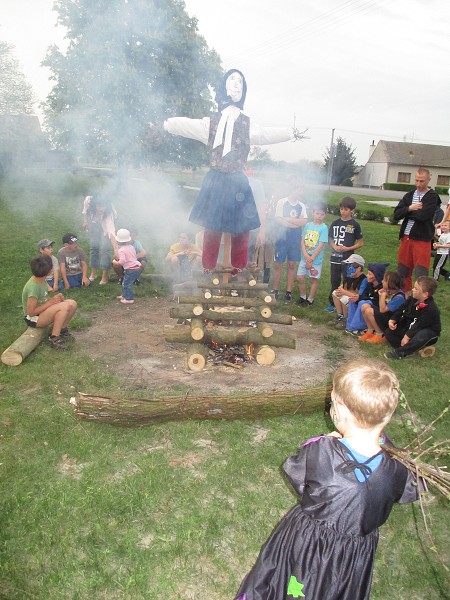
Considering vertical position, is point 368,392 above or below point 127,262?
above

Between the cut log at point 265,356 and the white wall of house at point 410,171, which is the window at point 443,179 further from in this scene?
the cut log at point 265,356

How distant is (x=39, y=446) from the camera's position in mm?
3658

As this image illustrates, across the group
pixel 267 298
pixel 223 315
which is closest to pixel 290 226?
pixel 267 298

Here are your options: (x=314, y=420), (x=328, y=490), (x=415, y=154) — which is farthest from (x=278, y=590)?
(x=415, y=154)

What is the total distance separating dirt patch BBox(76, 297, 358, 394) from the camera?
192 inches

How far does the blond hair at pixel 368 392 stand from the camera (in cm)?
177

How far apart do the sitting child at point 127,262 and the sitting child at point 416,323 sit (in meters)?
3.96

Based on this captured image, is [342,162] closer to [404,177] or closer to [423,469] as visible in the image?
[404,177]

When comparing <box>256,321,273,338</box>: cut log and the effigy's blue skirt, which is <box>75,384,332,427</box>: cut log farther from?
the effigy's blue skirt

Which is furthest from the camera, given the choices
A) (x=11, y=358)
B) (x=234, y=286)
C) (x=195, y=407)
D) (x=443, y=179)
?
(x=443, y=179)

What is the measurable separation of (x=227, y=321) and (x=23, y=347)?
8.21 feet

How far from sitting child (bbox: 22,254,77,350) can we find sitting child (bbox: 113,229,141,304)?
1759mm

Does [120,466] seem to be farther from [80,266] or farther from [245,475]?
[80,266]

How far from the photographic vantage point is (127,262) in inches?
288
